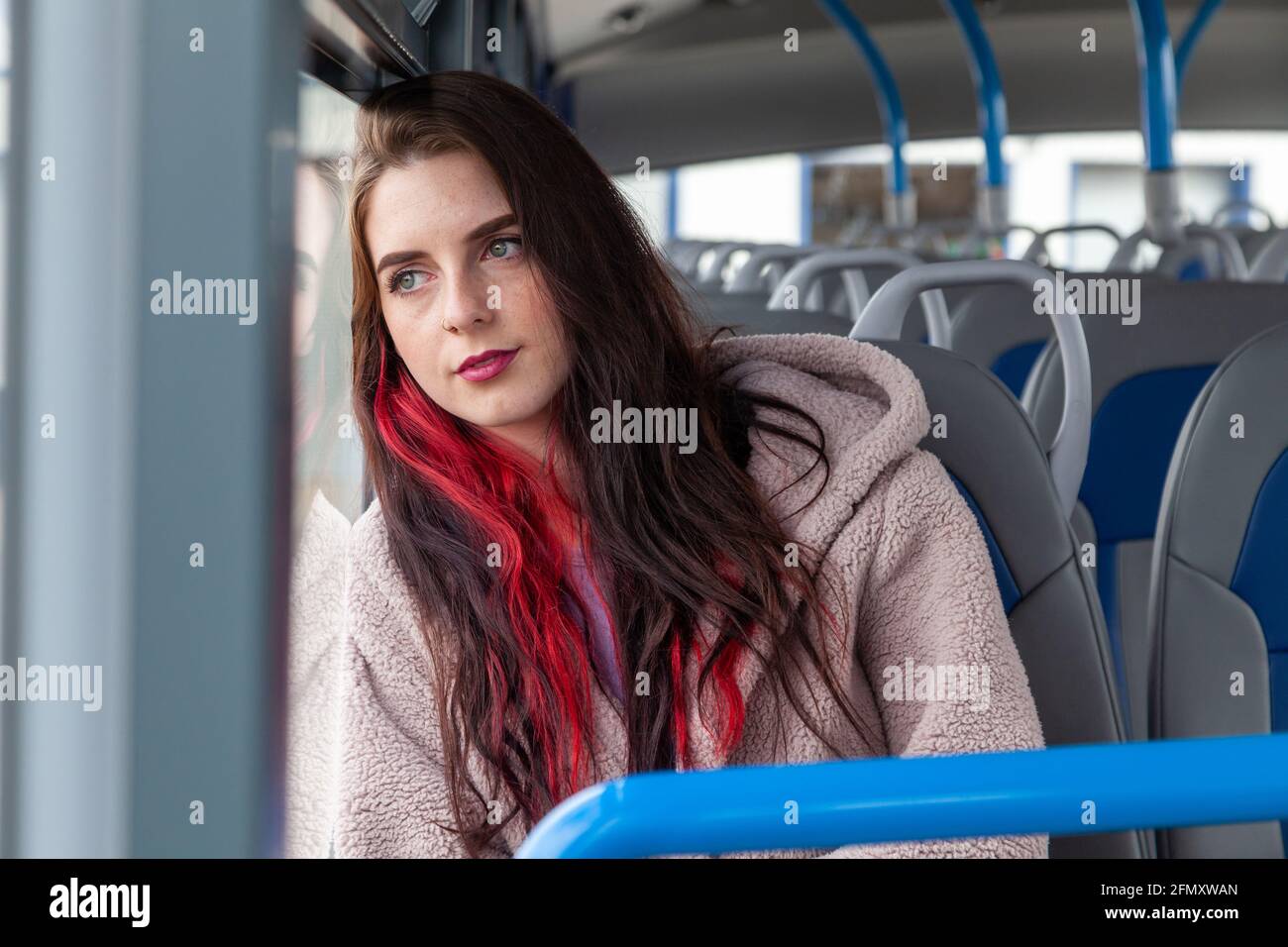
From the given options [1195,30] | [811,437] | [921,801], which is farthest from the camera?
[1195,30]

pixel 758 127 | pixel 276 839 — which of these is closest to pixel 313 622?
pixel 276 839

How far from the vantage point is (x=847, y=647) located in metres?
1.01

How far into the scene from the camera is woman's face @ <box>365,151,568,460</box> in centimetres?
95

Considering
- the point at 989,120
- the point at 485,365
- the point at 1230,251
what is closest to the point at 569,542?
the point at 485,365

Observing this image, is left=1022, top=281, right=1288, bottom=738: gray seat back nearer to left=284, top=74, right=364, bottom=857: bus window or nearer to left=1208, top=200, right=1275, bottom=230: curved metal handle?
left=284, top=74, right=364, bottom=857: bus window

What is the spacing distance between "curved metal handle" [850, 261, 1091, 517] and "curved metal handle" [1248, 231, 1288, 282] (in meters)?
2.49

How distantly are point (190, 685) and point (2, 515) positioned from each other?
0.32 feet

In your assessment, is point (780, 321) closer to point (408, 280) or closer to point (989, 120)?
point (408, 280)

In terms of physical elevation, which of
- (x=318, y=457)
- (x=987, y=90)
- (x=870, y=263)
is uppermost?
(x=987, y=90)

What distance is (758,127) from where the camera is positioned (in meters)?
10.2

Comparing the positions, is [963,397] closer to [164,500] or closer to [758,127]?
[164,500]

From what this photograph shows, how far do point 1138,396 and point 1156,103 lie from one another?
3.28 meters

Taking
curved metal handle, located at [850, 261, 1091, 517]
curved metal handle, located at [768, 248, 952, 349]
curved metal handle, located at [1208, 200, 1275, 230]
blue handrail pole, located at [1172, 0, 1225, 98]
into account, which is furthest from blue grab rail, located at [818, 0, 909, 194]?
curved metal handle, located at [850, 261, 1091, 517]
